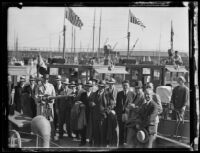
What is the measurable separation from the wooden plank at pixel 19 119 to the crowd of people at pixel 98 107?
7 centimetres

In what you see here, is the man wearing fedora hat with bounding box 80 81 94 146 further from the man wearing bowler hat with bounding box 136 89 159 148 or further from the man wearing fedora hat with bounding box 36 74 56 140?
the man wearing bowler hat with bounding box 136 89 159 148

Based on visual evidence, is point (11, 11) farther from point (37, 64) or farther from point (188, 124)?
point (188, 124)

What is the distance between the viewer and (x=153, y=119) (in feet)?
26.7

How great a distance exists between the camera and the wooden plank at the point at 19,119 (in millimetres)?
8078

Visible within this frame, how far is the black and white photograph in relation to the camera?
801cm

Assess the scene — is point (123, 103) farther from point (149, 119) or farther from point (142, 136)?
point (142, 136)

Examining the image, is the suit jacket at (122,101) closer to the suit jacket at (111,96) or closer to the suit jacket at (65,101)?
the suit jacket at (111,96)

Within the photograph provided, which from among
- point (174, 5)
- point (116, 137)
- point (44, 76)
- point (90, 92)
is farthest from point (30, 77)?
point (174, 5)

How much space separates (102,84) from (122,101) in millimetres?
411

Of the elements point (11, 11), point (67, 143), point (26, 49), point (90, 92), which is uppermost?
point (11, 11)

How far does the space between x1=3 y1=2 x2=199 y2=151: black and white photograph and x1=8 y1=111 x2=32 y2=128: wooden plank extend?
2 cm

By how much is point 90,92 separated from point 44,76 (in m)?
0.76

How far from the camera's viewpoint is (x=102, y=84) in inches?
327

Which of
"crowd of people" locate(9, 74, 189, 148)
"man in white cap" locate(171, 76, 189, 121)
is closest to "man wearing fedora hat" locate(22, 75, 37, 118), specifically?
"crowd of people" locate(9, 74, 189, 148)
